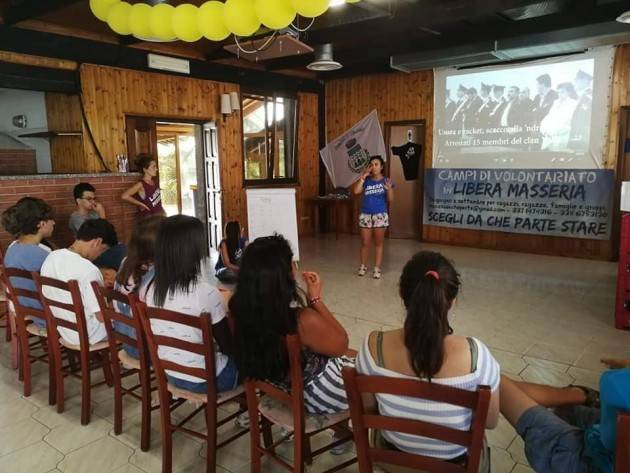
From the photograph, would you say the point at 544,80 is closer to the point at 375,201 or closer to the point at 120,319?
the point at 375,201

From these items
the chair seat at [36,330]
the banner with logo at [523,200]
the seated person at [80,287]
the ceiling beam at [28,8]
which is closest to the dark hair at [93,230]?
the seated person at [80,287]

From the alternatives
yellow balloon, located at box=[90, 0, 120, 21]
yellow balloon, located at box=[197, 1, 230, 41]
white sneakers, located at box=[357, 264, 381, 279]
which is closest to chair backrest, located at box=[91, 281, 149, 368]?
yellow balloon, located at box=[197, 1, 230, 41]

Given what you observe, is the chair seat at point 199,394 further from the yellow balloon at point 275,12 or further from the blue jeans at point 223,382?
the yellow balloon at point 275,12

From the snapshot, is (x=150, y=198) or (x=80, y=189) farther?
(x=150, y=198)

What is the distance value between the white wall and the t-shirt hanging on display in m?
4.99

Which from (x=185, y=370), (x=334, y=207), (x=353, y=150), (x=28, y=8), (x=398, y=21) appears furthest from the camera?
(x=334, y=207)

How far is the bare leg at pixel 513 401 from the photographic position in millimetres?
1508

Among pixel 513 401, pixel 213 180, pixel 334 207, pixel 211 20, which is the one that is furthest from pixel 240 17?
pixel 334 207

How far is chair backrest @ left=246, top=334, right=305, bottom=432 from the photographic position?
5.28ft

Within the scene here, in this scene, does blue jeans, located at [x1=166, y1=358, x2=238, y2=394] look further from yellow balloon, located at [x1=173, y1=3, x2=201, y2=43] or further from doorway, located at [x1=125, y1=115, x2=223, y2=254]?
doorway, located at [x1=125, y1=115, x2=223, y2=254]

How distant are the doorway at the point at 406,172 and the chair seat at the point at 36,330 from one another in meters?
5.97

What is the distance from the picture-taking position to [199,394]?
2.03 metres

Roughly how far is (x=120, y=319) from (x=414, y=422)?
4.65 feet

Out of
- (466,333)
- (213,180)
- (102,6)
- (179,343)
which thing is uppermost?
(102,6)
